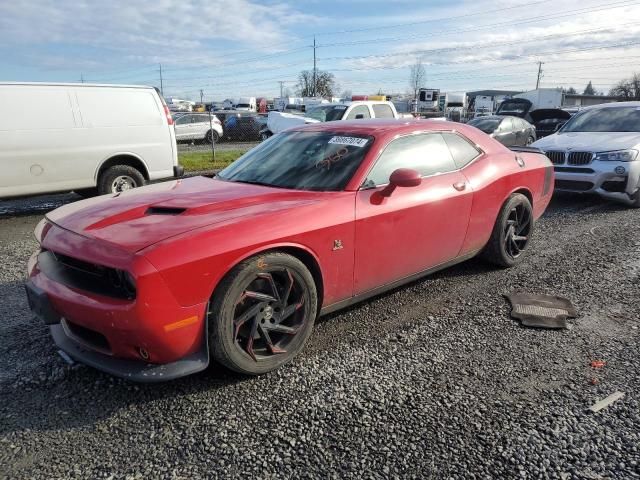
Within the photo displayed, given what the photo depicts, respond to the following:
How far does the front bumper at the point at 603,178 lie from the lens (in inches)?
281

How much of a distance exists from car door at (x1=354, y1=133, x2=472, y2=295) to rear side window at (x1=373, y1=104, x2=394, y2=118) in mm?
9111

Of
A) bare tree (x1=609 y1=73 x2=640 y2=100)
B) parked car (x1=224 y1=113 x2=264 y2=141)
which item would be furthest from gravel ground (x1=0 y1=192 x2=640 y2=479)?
bare tree (x1=609 y1=73 x2=640 y2=100)

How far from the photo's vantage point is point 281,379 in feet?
9.27

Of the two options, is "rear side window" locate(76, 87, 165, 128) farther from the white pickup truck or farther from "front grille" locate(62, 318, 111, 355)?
"front grille" locate(62, 318, 111, 355)

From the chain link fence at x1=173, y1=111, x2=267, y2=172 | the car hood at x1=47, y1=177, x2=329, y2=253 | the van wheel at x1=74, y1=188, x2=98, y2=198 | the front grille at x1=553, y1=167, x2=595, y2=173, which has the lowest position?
the chain link fence at x1=173, y1=111, x2=267, y2=172

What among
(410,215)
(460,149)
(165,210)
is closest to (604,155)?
(460,149)

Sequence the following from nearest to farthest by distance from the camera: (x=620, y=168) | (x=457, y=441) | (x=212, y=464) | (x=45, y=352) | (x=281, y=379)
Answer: (x=212, y=464)
(x=457, y=441)
(x=281, y=379)
(x=45, y=352)
(x=620, y=168)

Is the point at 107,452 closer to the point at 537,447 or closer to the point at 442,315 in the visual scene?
the point at 537,447

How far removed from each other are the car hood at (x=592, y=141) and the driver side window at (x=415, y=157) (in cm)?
467

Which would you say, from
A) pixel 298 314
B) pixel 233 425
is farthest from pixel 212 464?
pixel 298 314

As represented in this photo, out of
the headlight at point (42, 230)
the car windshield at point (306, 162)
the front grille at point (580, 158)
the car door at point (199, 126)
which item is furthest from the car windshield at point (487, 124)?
the car door at point (199, 126)

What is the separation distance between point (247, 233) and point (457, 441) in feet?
4.93

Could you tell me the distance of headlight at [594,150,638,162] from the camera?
7.13 meters

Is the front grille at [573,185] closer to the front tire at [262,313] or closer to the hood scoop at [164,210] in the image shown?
the front tire at [262,313]
